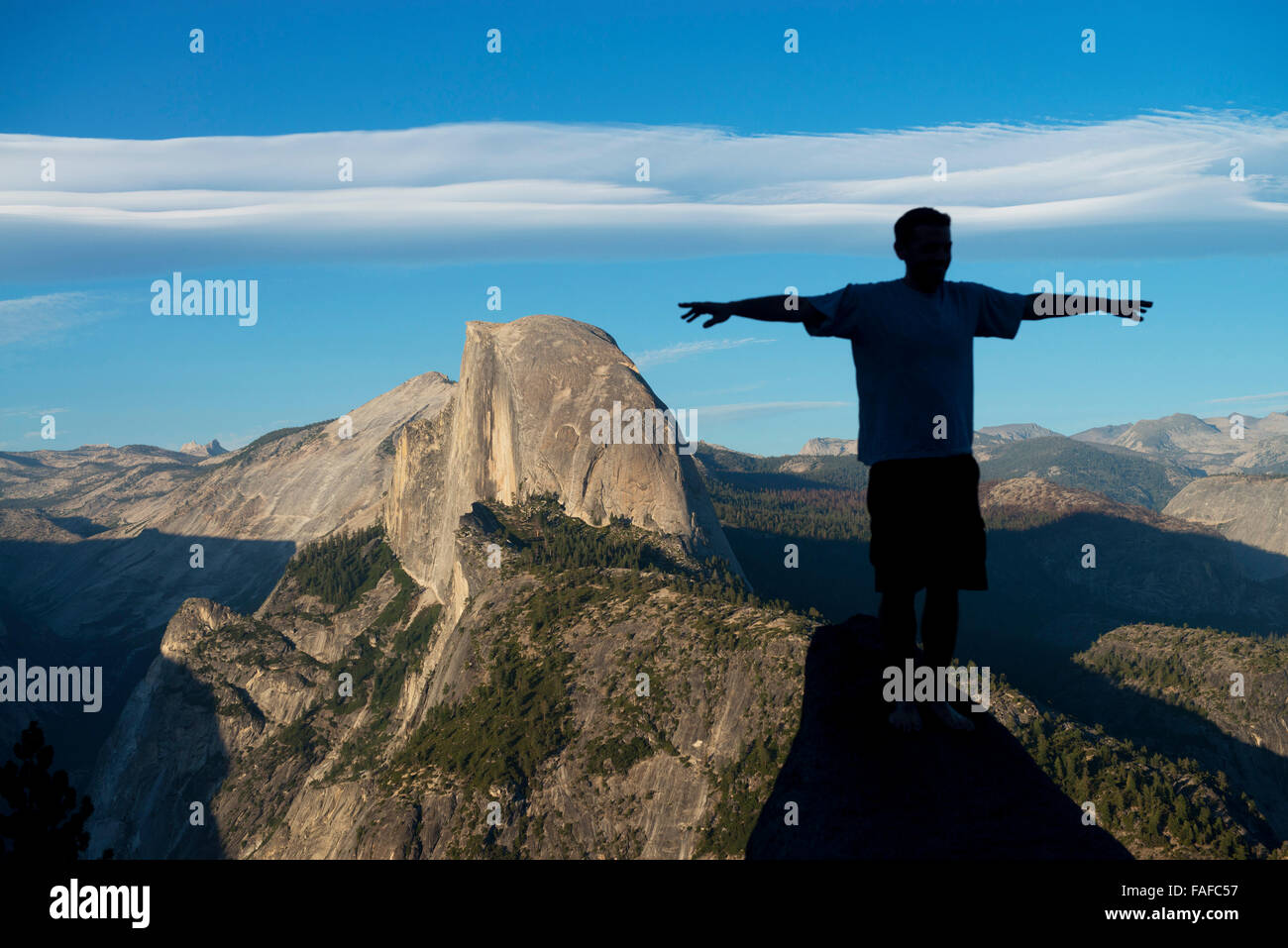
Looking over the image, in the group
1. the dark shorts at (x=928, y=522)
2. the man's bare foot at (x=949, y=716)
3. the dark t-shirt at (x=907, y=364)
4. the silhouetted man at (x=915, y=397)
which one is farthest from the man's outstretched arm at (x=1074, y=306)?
the man's bare foot at (x=949, y=716)

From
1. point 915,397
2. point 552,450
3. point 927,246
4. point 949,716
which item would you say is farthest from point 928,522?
point 552,450

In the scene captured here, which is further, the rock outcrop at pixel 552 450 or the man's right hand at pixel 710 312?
the rock outcrop at pixel 552 450

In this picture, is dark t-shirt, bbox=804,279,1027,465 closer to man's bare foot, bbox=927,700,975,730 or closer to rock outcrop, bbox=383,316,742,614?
man's bare foot, bbox=927,700,975,730

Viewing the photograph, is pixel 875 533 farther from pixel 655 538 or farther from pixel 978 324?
pixel 655 538

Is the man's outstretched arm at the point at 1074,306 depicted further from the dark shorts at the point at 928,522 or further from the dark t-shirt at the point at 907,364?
the dark shorts at the point at 928,522
